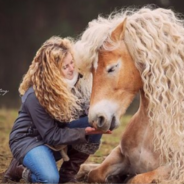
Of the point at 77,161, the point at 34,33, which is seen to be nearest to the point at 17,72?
the point at 34,33

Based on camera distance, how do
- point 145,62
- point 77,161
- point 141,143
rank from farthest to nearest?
point 77,161
point 141,143
point 145,62

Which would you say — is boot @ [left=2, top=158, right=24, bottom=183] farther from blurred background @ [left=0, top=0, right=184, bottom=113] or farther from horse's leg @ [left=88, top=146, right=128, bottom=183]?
blurred background @ [left=0, top=0, right=184, bottom=113]

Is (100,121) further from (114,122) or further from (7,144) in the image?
(7,144)

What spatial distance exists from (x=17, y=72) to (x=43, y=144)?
12.9 meters

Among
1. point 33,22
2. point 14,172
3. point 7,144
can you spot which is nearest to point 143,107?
point 14,172

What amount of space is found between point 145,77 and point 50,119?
773mm

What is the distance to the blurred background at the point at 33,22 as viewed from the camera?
17.1 metres

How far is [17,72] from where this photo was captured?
17031 millimetres

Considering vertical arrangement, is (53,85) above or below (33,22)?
above

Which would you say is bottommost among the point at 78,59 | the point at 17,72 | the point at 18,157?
the point at 17,72

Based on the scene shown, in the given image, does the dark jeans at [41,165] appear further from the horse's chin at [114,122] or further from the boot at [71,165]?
the horse's chin at [114,122]

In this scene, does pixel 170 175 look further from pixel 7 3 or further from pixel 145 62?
pixel 7 3

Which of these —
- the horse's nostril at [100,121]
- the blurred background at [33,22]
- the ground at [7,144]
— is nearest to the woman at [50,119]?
the horse's nostril at [100,121]

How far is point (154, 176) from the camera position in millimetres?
4055
